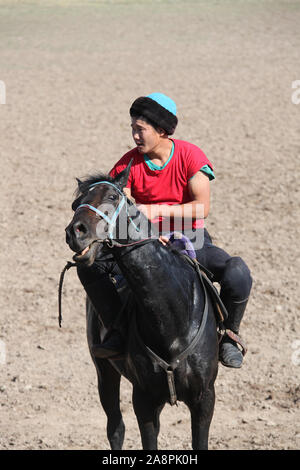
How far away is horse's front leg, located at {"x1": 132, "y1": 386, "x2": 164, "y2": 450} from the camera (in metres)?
5.10

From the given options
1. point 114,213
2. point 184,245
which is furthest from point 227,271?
point 114,213

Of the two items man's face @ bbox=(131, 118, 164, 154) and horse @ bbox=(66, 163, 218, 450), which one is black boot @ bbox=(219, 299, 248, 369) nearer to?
horse @ bbox=(66, 163, 218, 450)

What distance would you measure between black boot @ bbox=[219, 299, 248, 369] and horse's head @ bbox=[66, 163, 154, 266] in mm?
1411

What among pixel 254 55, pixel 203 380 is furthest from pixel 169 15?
pixel 203 380

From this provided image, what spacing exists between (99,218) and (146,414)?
1.68 m

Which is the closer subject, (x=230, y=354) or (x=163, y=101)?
(x=163, y=101)

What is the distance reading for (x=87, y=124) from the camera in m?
15.3

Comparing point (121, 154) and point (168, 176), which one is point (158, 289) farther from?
point (121, 154)

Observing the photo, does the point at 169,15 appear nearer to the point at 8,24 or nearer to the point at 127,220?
the point at 8,24

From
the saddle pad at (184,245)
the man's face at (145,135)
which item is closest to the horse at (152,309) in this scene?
the saddle pad at (184,245)

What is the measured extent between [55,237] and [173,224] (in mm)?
6333

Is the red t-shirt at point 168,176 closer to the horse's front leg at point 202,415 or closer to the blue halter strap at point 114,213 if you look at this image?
the blue halter strap at point 114,213

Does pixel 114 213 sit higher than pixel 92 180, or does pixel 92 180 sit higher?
pixel 92 180

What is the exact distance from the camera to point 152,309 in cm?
466
